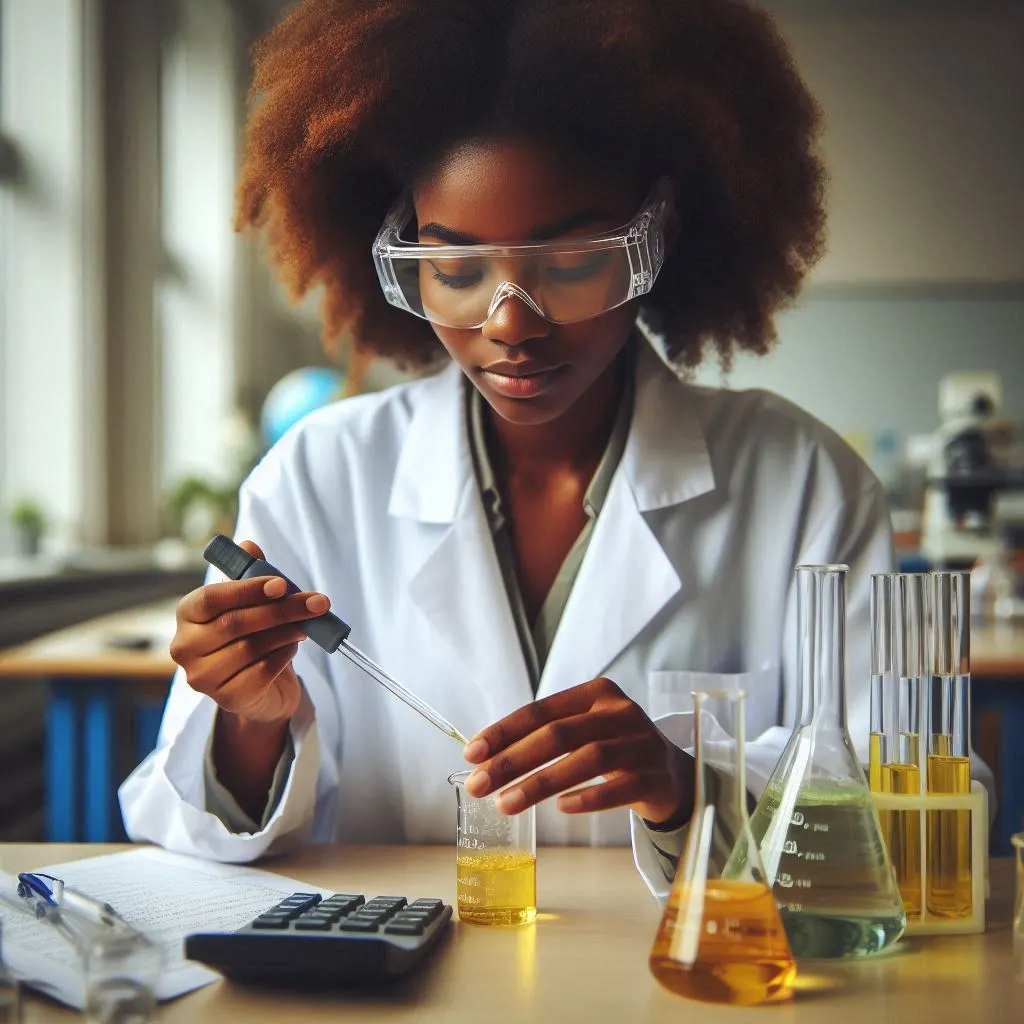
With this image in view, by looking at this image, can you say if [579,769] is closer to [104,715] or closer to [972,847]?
[972,847]

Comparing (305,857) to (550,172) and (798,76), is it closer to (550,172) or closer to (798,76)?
(550,172)

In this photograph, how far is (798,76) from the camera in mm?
1340

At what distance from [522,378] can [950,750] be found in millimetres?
541

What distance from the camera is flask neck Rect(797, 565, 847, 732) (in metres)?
0.81

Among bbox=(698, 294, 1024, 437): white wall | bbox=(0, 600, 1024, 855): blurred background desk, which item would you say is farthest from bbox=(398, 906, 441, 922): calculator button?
bbox=(698, 294, 1024, 437): white wall

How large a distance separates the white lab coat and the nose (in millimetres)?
302

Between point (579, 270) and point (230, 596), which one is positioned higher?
point (579, 270)

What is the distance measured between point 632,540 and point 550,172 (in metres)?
0.44

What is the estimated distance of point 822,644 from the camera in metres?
0.83

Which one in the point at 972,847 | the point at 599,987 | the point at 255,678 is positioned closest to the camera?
the point at 599,987

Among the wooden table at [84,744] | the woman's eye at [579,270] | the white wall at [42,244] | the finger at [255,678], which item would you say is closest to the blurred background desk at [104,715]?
the wooden table at [84,744]

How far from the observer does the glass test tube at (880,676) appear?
0.87 metres

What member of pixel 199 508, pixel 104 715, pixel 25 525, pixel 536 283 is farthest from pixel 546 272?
pixel 199 508

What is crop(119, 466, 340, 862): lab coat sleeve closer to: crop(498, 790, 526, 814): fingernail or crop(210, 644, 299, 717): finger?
crop(210, 644, 299, 717): finger
